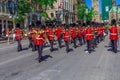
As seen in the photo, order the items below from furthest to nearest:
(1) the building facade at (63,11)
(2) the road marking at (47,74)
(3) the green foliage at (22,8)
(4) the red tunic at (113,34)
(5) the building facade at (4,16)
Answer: (1) the building facade at (63,11), (5) the building facade at (4,16), (3) the green foliage at (22,8), (4) the red tunic at (113,34), (2) the road marking at (47,74)

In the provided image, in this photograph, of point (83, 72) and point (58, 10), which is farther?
point (58, 10)

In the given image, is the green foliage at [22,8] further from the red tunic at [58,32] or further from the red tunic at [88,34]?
the red tunic at [88,34]

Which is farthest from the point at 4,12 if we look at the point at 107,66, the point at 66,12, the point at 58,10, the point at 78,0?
the point at 78,0

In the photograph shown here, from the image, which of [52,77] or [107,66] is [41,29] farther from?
[52,77]

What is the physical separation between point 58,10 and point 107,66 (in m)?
76.0

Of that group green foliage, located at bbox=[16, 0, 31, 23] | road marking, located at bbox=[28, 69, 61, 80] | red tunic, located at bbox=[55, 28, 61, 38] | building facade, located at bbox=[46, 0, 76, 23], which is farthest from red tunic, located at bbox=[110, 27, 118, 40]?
building facade, located at bbox=[46, 0, 76, 23]

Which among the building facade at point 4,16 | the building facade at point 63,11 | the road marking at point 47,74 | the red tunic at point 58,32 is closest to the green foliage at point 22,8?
the building facade at point 4,16

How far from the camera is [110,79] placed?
1166 cm

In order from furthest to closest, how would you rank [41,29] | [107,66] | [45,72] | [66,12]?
[66,12]
[41,29]
[107,66]
[45,72]

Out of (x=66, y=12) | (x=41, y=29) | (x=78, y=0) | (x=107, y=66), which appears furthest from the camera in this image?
(x=78, y=0)

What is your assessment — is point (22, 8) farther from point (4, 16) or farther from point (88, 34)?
point (88, 34)

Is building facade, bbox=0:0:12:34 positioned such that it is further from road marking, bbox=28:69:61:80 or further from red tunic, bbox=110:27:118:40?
road marking, bbox=28:69:61:80

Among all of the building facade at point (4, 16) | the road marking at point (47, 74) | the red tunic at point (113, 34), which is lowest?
the road marking at point (47, 74)

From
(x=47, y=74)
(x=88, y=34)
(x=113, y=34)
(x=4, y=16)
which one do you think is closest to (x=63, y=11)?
(x=4, y=16)
